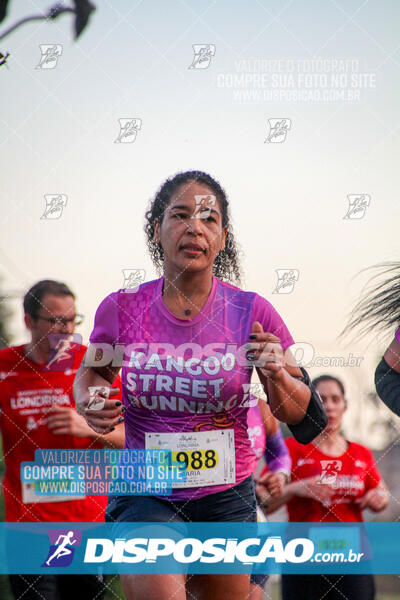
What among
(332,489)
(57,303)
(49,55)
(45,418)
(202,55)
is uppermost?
(202,55)

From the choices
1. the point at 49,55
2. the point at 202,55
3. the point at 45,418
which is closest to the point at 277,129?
the point at 202,55

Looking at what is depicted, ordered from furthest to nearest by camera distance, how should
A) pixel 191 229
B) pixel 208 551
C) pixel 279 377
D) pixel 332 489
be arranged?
1. pixel 332 489
2. pixel 208 551
3. pixel 191 229
4. pixel 279 377

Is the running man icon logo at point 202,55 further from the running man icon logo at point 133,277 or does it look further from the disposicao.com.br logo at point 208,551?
the disposicao.com.br logo at point 208,551

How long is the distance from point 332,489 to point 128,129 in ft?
6.47

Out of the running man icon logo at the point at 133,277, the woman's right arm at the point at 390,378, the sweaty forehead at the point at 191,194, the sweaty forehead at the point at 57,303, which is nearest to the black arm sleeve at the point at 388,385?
the woman's right arm at the point at 390,378

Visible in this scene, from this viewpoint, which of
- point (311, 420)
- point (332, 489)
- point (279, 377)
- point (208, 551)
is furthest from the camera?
point (332, 489)

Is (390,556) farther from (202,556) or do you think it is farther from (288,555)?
(202,556)

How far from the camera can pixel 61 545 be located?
3.47 meters

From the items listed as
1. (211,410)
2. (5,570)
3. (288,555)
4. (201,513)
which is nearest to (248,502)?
(201,513)

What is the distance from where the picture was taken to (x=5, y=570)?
3504 millimetres

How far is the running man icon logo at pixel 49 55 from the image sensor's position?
355 cm

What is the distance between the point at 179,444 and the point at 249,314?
1.92 feet

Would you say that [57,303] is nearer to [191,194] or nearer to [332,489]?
[191,194]

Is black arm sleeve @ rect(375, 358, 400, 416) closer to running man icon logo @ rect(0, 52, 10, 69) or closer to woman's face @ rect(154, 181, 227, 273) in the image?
woman's face @ rect(154, 181, 227, 273)
